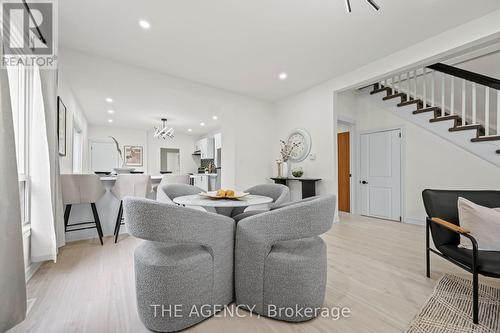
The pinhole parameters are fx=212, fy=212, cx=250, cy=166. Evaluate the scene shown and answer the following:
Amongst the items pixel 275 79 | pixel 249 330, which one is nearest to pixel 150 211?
pixel 249 330

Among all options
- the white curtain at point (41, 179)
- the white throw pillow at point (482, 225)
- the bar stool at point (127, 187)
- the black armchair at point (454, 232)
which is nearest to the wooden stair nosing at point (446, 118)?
the black armchair at point (454, 232)

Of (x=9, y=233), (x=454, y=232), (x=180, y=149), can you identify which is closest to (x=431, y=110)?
(x=454, y=232)

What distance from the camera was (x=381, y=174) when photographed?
171 inches

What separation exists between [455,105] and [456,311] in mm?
3584

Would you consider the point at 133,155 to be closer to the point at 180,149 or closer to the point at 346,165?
the point at 180,149

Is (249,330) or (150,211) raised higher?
(150,211)

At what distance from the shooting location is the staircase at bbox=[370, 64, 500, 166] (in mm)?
2815

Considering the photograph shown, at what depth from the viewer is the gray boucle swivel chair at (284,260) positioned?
1.28 metres

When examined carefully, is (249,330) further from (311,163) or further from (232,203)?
(311,163)

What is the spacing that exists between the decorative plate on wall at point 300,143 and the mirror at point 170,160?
207 inches

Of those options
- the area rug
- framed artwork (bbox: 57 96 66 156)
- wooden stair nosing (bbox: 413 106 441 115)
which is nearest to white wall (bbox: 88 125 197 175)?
framed artwork (bbox: 57 96 66 156)

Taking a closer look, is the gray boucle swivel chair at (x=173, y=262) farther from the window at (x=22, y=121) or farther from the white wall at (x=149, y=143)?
the white wall at (x=149, y=143)

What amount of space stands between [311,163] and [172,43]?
317cm

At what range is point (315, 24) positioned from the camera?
246 cm
